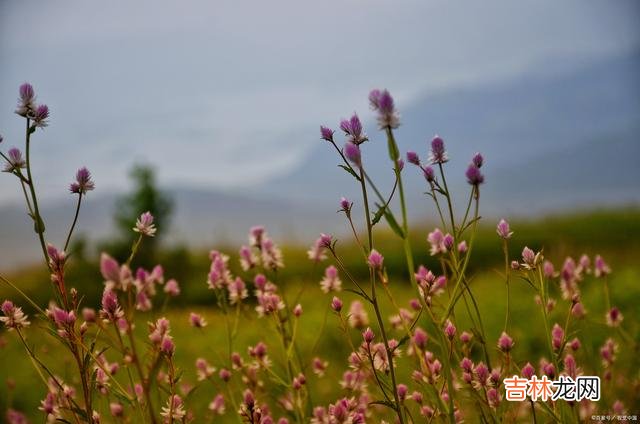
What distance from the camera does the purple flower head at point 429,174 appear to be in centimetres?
160

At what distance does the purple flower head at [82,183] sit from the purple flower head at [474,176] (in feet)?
3.30

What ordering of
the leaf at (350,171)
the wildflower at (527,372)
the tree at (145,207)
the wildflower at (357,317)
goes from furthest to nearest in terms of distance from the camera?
the tree at (145,207), the wildflower at (357,317), the wildflower at (527,372), the leaf at (350,171)

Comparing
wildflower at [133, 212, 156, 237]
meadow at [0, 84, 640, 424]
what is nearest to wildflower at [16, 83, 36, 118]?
meadow at [0, 84, 640, 424]

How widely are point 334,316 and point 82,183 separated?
489 centimetres

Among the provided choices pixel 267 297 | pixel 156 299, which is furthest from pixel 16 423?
pixel 156 299

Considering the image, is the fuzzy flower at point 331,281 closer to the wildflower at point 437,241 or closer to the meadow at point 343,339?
the meadow at point 343,339

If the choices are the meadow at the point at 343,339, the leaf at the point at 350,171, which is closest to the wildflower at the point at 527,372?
the meadow at the point at 343,339

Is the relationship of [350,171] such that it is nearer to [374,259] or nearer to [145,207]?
[374,259]

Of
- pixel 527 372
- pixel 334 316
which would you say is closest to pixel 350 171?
pixel 527 372

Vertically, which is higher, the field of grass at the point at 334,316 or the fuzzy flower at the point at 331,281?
the fuzzy flower at the point at 331,281

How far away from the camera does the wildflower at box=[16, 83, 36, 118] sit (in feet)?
5.08

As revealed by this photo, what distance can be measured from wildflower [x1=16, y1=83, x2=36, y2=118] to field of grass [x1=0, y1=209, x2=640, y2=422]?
587mm

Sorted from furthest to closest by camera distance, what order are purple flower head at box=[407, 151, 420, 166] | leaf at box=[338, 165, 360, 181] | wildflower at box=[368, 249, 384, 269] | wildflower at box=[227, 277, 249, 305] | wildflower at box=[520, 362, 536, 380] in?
wildflower at box=[227, 277, 249, 305] → wildflower at box=[520, 362, 536, 380] → purple flower head at box=[407, 151, 420, 166] → wildflower at box=[368, 249, 384, 269] → leaf at box=[338, 165, 360, 181]

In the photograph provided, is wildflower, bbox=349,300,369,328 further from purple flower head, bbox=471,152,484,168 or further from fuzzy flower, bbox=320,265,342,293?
purple flower head, bbox=471,152,484,168
